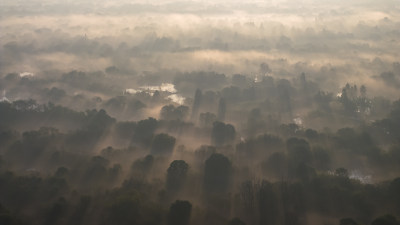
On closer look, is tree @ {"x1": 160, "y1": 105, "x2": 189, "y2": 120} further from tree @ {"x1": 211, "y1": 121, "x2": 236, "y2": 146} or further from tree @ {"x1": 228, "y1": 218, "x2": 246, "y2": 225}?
tree @ {"x1": 228, "y1": 218, "x2": 246, "y2": 225}

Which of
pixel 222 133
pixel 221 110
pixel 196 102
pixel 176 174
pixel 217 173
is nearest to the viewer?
pixel 176 174

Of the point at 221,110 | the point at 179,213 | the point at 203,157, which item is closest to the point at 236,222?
the point at 179,213

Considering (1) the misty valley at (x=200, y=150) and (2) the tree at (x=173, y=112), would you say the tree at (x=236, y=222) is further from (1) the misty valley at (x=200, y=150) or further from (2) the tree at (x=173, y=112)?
(2) the tree at (x=173, y=112)

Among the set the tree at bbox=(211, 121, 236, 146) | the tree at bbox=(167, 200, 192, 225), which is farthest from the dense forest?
the tree at bbox=(211, 121, 236, 146)

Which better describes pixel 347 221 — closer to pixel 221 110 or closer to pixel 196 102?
pixel 221 110

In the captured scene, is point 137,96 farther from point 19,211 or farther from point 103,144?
point 19,211
